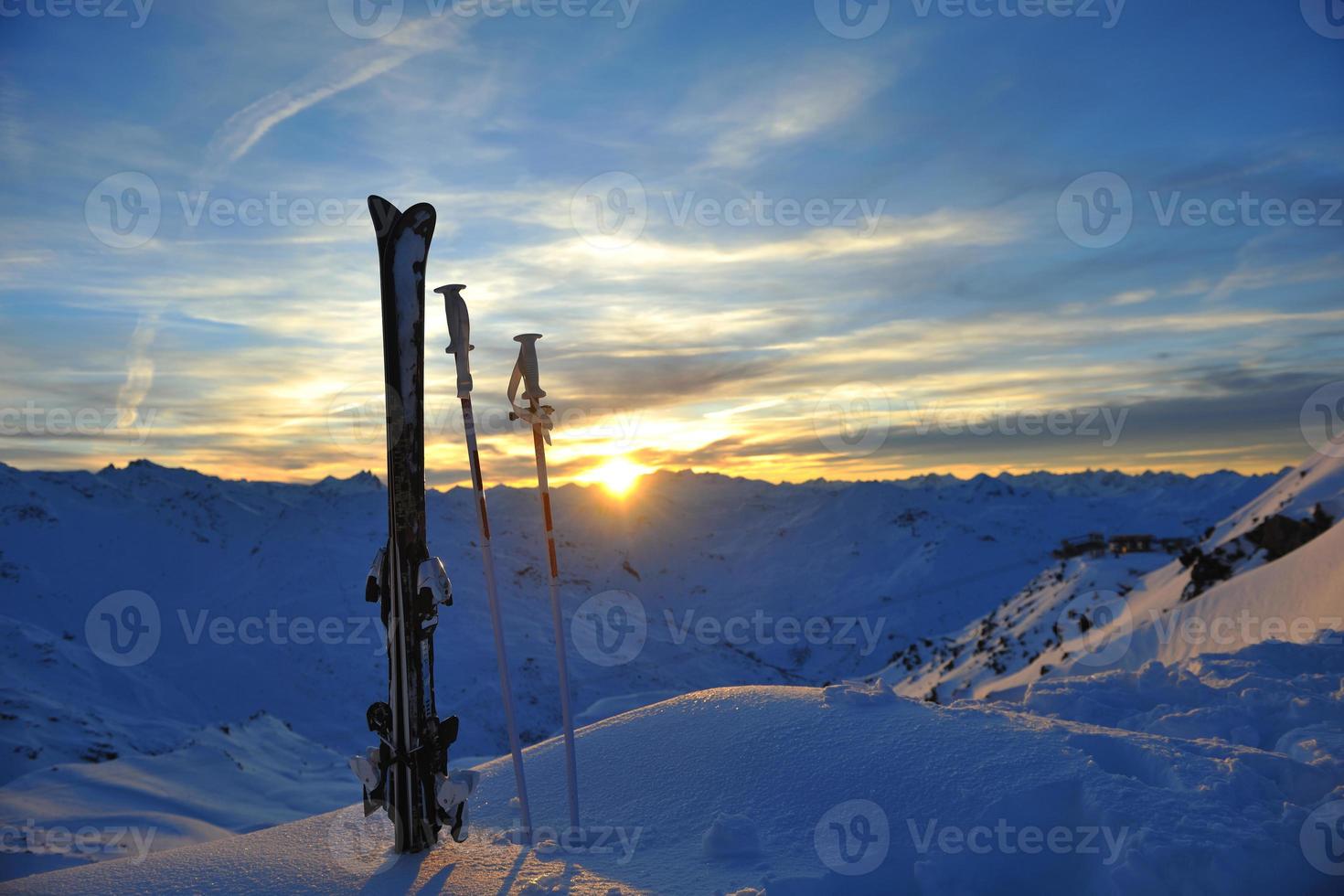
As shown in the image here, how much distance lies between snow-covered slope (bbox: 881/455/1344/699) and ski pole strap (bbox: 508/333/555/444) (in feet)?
40.7

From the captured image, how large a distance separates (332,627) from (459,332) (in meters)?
28.8

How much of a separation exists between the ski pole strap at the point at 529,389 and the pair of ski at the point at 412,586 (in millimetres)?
14

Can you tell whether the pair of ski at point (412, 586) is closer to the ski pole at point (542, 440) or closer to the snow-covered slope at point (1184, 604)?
the ski pole at point (542, 440)

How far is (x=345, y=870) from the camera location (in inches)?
221

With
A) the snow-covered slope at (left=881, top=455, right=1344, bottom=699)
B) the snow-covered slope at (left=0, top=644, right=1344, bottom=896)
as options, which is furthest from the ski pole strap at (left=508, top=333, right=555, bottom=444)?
the snow-covered slope at (left=881, top=455, right=1344, bottom=699)

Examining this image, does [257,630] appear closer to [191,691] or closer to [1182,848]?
[191,691]

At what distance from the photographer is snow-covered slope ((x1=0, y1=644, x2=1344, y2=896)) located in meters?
5.55

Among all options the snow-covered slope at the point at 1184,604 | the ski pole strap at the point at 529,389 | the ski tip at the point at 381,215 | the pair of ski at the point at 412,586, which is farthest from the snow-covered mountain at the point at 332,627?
the ski tip at the point at 381,215

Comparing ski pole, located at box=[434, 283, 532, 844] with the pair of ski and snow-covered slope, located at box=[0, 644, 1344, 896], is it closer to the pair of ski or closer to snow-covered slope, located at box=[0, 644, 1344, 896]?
the pair of ski

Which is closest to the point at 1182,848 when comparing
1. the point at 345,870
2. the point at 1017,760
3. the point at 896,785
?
the point at 1017,760

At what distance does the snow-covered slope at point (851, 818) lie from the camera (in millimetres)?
5555

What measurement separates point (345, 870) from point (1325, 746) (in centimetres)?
911

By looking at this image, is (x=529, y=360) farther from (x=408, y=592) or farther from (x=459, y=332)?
(x=408, y=592)

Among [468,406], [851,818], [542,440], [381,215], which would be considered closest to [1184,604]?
[851,818]
